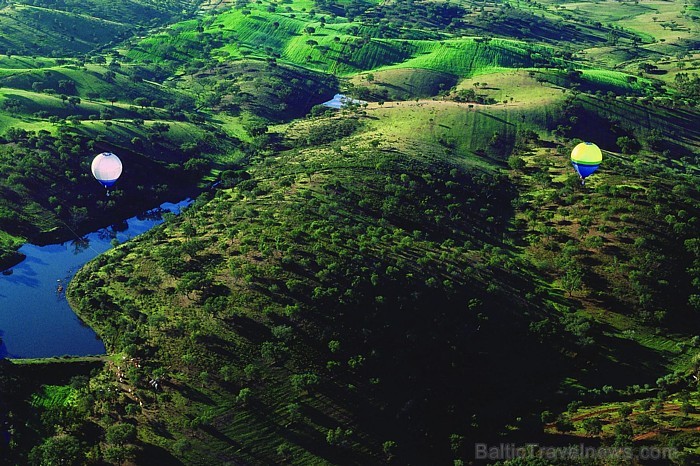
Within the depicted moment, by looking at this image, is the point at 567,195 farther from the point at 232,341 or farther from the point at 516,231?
the point at 232,341

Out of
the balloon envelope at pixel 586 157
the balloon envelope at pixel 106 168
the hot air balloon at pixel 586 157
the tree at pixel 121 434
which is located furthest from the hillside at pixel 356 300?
the balloon envelope at pixel 106 168

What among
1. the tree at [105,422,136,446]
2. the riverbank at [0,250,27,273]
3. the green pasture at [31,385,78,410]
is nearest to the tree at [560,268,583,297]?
the tree at [105,422,136,446]

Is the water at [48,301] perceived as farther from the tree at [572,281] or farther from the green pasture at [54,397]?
the tree at [572,281]

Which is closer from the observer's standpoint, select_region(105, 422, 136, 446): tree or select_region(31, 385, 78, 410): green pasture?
select_region(105, 422, 136, 446): tree

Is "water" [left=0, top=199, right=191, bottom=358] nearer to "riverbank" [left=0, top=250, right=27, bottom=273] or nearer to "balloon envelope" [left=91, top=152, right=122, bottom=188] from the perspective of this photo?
"riverbank" [left=0, top=250, right=27, bottom=273]

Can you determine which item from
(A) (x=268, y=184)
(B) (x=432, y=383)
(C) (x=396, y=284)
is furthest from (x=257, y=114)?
(B) (x=432, y=383)

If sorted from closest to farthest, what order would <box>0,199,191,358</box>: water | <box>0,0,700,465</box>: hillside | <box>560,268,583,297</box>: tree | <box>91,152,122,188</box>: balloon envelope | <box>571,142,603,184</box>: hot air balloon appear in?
<box>0,0,700,465</box>: hillside, <box>0,199,191,358</box>: water, <box>560,268,583,297</box>: tree, <box>91,152,122,188</box>: balloon envelope, <box>571,142,603,184</box>: hot air balloon

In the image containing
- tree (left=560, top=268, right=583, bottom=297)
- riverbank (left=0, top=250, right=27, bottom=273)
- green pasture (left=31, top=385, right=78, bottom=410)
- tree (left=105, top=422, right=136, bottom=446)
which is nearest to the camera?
tree (left=105, top=422, right=136, bottom=446)
